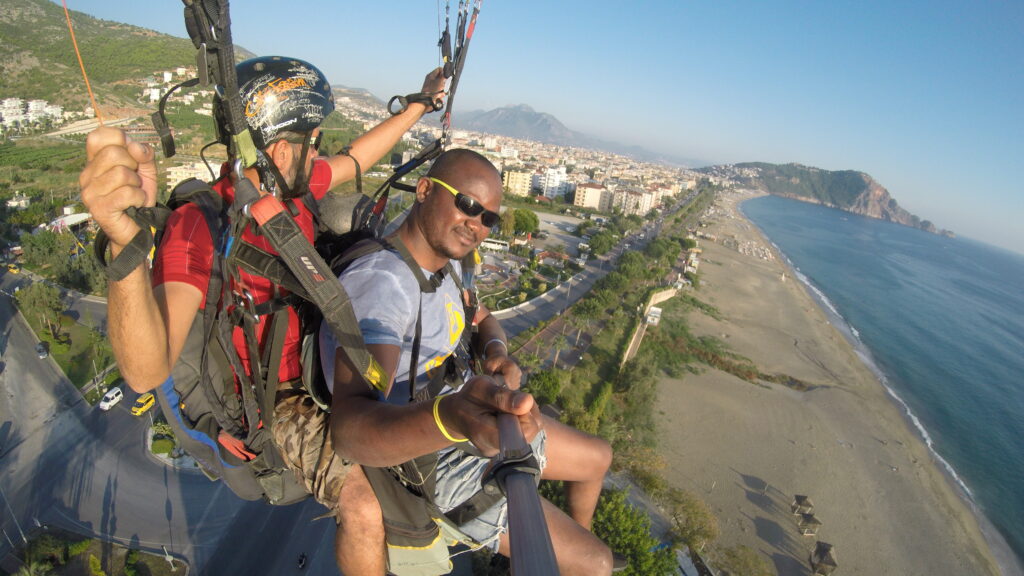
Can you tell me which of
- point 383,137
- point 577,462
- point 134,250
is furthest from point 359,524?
point 383,137

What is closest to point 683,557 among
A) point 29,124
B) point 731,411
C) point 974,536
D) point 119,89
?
point 731,411

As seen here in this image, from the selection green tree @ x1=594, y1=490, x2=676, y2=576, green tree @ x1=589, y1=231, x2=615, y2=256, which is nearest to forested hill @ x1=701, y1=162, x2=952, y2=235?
green tree @ x1=589, y1=231, x2=615, y2=256

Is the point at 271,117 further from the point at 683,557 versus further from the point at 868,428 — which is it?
the point at 868,428

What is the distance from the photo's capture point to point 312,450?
204 centimetres

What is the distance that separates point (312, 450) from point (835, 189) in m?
214

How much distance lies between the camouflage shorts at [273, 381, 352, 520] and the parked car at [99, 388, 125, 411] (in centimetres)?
1614

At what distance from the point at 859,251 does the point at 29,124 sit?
113 m

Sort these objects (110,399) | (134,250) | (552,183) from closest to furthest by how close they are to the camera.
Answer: (134,250) → (110,399) → (552,183)

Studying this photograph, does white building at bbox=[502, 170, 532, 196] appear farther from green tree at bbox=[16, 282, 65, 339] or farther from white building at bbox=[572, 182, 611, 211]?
green tree at bbox=[16, 282, 65, 339]

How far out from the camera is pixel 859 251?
7638cm

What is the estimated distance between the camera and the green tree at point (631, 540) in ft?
31.0

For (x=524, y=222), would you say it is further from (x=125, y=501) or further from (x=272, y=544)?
(x=125, y=501)

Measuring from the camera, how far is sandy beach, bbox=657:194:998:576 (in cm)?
1392

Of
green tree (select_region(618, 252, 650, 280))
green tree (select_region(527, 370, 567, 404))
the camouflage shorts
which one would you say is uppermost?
the camouflage shorts
